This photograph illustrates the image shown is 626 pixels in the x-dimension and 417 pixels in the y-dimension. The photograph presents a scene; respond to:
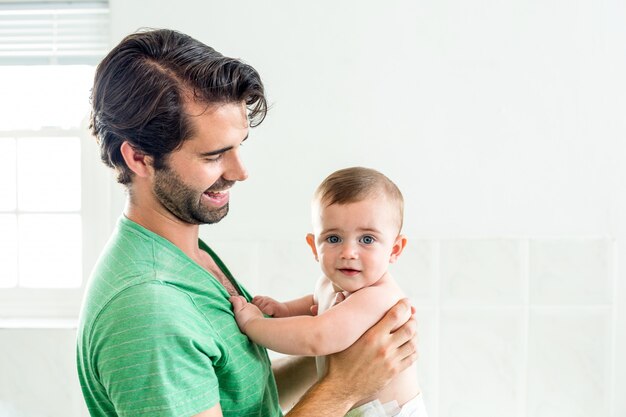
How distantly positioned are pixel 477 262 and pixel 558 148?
476 millimetres

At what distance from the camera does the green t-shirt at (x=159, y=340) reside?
1028mm

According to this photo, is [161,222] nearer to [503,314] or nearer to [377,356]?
[377,356]

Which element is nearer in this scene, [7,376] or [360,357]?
[360,357]

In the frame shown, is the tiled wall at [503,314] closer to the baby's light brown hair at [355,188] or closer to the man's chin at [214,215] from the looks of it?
the baby's light brown hair at [355,188]

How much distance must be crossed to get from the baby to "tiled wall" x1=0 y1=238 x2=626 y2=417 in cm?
94

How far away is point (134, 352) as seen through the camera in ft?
3.37

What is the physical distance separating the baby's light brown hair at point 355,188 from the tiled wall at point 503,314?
3.15 feet

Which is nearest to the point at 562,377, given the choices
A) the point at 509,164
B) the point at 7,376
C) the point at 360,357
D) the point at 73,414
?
the point at 509,164

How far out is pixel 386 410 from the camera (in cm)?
139

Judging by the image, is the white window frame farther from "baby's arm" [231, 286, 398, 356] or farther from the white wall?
"baby's arm" [231, 286, 398, 356]

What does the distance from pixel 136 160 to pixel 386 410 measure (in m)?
0.69

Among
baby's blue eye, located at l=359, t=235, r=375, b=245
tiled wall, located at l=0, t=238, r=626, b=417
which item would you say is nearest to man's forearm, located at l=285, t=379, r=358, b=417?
baby's blue eye, located at l=359, t=235, r=375, b=245

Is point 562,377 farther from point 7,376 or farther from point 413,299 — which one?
point 7,376

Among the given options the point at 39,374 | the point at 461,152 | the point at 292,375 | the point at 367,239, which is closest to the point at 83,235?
the point at 39,374
